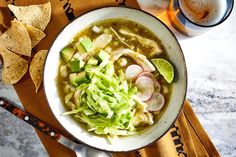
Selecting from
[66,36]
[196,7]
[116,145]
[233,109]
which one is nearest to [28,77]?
[66,36]

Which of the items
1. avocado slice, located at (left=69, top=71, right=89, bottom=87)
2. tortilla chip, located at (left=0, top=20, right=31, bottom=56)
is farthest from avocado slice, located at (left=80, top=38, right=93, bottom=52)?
tortilla chip, located at (left=0, top=20, right=31, bottom=56)

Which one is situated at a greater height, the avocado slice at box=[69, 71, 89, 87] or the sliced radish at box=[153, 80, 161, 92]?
the avocado slice at box=[69, 71, 89, 87]

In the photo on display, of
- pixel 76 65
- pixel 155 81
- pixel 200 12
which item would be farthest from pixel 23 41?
pixel 200 12

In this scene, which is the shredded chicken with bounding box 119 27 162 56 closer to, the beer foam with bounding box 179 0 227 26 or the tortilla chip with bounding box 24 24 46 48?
the beer foam with bounding box 179 0 227 26

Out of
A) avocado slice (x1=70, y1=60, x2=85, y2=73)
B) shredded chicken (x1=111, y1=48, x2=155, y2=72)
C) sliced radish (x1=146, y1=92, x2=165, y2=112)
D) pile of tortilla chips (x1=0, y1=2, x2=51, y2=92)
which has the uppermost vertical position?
pile of tortilla chips (x1=0, y1=2, x2=51, y2=92)

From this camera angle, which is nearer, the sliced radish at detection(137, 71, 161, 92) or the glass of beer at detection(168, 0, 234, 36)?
the sliced radish at detection(137, 71, 161, 92)
